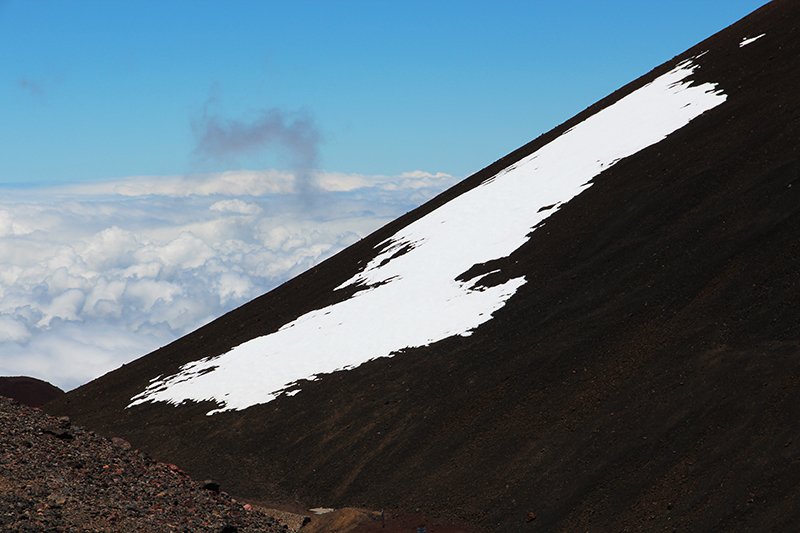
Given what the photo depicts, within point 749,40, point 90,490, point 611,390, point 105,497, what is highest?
point 749,40

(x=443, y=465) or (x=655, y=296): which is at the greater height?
(x=655, y=296)

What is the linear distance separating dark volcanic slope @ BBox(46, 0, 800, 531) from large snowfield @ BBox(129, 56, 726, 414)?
1418mm

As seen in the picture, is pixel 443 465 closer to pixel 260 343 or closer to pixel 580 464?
pixel 580 464

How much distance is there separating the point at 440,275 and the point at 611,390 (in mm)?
16111

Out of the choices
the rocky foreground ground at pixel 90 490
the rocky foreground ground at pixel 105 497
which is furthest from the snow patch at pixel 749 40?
the rocky foreground ground at pixel 90 490

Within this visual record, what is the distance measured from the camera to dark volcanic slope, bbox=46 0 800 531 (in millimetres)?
17922

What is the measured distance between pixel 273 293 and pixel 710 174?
31616 millimetres

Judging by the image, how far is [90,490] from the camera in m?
14.9

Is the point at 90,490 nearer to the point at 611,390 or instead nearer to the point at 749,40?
the point at 611,390

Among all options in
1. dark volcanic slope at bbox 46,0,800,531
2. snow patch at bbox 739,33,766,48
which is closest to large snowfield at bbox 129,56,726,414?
dark volcanic slope at bbox 46,0,800,531

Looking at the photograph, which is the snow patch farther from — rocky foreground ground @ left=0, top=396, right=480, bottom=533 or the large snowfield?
rocky foreground ground @ left=0, top=396, right=480, bottom=533

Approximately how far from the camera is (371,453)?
24219 millimetres

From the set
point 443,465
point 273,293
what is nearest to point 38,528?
point 443,465

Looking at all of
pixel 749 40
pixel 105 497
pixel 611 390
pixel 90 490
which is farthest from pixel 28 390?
pixel 749 40
